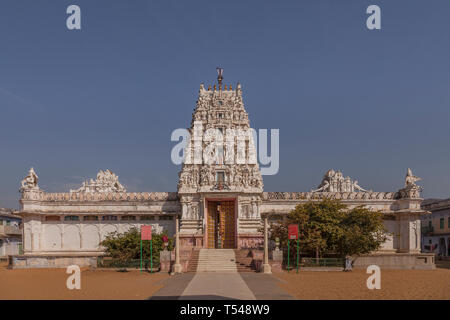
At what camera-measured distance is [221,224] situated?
43.5 metres

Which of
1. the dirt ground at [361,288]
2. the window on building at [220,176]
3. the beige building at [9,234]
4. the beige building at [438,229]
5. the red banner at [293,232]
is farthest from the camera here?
the beige building at [9,234]

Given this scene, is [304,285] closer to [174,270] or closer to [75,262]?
[174,270]

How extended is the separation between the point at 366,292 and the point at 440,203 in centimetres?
4613

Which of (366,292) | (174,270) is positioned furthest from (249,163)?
(366,292)

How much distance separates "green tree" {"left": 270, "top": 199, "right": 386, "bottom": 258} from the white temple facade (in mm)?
7733

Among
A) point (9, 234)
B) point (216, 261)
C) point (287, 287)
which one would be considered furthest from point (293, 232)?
point (9, 234)

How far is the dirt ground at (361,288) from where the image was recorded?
1966 cm

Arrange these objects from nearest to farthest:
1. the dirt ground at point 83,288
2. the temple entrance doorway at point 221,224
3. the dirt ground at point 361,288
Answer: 1. the dirt ground at point 361,288
2. the dirt ground at point 83,288
3. the temple entrance doorway at point 221,224

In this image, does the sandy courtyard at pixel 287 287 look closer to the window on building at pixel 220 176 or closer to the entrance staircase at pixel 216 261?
the entrance staircase at pixel 216 261

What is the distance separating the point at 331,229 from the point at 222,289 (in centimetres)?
1574

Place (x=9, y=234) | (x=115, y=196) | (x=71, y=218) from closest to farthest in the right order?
(x=71, y=218) < (x=115, y=196) < (x=9, y=234)

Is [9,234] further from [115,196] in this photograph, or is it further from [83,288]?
[83,288]

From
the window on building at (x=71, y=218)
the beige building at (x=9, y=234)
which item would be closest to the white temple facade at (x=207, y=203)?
the window on building at (x=71, y=218)

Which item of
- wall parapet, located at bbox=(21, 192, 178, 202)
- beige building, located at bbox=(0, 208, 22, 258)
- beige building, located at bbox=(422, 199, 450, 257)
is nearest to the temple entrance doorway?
wall parapet, located at bbox=(21, 192, 178, 202)
